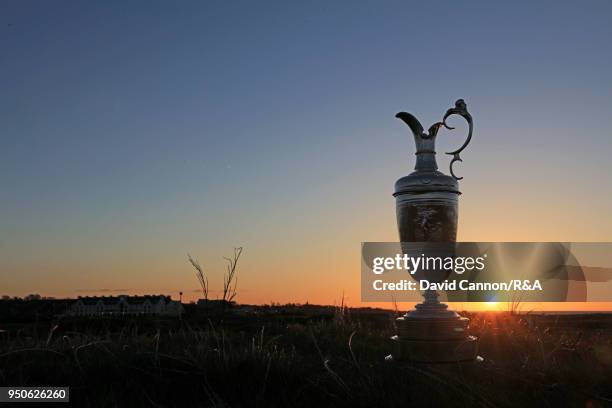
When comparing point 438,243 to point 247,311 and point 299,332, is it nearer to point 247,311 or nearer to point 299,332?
point 299,332

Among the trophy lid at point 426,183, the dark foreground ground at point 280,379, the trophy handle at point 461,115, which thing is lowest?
the dark foreground ground at point 280,379

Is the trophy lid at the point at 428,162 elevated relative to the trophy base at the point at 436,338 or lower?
elevated

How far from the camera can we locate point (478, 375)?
476cm

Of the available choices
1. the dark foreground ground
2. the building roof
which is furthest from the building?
the dark foreground ground

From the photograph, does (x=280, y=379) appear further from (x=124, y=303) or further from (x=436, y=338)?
(x=124, y=303)

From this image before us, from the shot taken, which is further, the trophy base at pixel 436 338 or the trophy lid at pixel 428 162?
the trophy lid at pixel 428 162

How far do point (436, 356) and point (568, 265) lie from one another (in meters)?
5.54

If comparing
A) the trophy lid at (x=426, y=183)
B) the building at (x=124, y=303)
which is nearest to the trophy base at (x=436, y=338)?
the trophy lid at (x=426, y=183)

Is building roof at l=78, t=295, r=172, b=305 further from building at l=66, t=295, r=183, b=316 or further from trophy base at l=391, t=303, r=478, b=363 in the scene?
trophy base at l=391, t=303, r=478, b=363

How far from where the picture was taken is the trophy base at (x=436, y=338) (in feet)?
18.1

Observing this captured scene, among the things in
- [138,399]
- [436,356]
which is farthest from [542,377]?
[138,399]

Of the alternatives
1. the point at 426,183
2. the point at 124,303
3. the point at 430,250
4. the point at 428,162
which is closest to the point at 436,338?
the point at 430,250

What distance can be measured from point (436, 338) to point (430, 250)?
34.2 inches

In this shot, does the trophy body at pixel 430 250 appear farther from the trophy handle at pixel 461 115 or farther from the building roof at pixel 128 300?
the building roof at pixel 128 300
